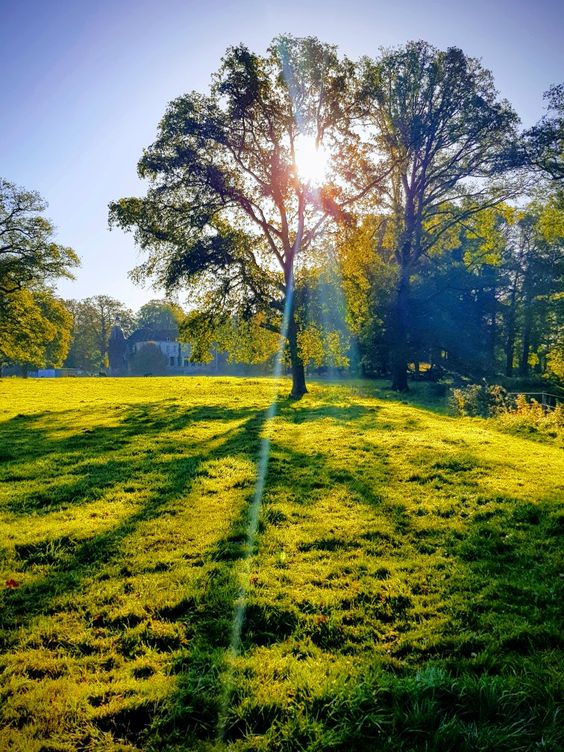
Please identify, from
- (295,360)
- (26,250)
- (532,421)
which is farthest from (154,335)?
(532,421)

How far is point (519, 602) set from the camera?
14.1 feet

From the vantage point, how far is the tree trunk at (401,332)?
30516mm

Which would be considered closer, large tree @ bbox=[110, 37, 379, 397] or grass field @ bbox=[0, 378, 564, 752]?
grass field @ bbox=[0, 378, 564, 752]

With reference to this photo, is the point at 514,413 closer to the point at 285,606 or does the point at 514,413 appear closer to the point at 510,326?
the point at 285,606

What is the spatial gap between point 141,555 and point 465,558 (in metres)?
3.87

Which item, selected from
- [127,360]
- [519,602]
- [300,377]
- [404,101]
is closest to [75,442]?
[519,602]

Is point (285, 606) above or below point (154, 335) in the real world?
below

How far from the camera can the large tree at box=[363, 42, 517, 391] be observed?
25531 mm

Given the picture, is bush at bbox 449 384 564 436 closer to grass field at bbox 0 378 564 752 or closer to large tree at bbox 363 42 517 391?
grass field at bbox 0 378 564 752

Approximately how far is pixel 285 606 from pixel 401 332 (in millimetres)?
28427

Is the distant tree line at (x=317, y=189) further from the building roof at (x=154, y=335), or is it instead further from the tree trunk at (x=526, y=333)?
the building roof at (x=154, y=335)

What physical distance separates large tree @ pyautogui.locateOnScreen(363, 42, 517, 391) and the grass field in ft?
73.1

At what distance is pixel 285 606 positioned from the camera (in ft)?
13.9

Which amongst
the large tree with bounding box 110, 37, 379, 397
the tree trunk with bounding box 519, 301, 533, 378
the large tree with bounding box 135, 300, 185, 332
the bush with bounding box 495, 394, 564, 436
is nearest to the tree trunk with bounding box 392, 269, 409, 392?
the large tree with bounding box 110, 37, 379, 397
